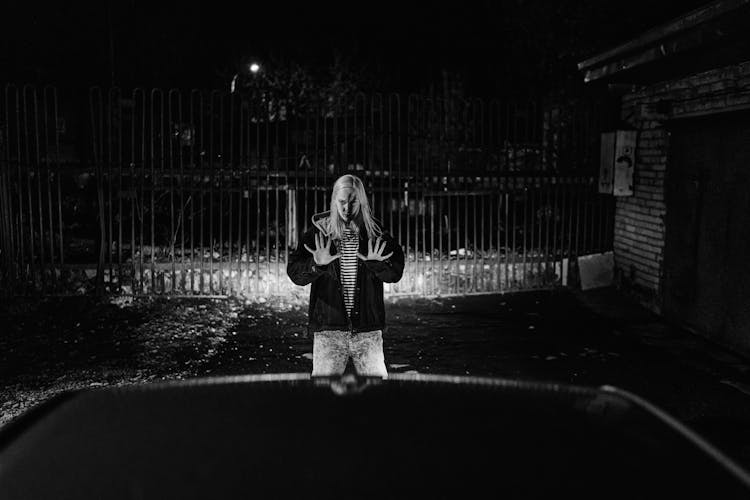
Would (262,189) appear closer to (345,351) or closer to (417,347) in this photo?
(417,347)

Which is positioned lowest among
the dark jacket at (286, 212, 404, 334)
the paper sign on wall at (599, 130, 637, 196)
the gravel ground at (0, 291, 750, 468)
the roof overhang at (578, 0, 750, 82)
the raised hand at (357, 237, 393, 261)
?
the gravel ground at (0, 291, 750, 468)

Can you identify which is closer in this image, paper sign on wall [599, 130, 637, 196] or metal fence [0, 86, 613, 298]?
metal fence [0, 86, 613, 298]

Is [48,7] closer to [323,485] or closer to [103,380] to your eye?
[103,380]

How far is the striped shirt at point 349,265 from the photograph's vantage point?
486cm

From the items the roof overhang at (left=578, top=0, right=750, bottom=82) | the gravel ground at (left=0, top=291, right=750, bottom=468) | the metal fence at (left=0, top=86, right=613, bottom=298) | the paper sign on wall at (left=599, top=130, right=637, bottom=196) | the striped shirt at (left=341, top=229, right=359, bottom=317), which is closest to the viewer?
the striped shirt at (left=341, top=229, right=359, bottom=317)

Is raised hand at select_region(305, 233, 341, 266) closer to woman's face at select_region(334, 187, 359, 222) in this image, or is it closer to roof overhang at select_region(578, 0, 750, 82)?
woman's face at select_region(334, 187, 359, 222)

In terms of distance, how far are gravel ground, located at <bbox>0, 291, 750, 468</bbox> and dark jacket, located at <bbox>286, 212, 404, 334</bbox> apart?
2.07 meters

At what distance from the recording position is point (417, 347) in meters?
7.80

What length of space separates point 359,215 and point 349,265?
349mm

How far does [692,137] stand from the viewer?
8.45 m

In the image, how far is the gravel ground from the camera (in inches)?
251

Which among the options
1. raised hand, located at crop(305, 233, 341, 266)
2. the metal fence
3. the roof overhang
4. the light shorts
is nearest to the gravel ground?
the metal fence

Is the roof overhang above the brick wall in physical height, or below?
above

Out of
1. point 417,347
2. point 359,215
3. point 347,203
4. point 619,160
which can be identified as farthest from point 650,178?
point 347,203
